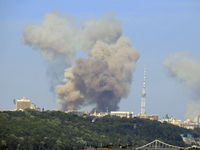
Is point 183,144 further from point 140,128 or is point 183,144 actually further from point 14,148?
point 14,148

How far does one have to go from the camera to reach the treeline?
11662 centimetres

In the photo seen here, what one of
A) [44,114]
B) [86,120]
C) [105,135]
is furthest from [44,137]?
[86,120]

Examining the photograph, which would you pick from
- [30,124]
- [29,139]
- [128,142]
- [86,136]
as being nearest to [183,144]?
[128,142]

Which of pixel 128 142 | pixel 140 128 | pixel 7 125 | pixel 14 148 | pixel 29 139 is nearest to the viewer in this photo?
pixel 14 148

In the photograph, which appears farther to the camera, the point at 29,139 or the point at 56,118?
the point at 56,118

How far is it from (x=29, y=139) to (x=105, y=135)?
40.6m

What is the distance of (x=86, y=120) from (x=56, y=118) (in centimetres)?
2067

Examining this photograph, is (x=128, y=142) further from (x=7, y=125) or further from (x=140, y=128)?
(x=7, y=125)

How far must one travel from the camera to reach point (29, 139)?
116 metres

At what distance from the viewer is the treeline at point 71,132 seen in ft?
383

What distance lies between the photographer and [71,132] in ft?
456

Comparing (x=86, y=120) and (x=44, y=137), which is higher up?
(x=86, y=120)

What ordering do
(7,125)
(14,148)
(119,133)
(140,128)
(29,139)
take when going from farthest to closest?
(140,128) → (119,133) → (7,125) → (29,139) → (14,148)

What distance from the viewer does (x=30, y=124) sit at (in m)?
136
